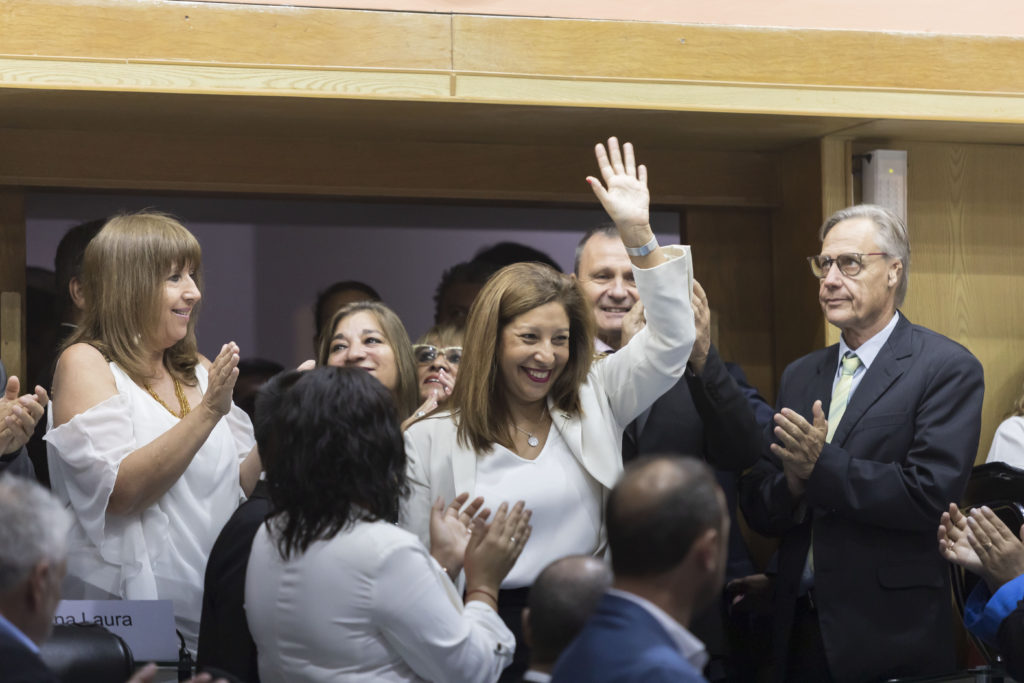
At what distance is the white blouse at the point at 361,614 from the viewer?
8.94 feet

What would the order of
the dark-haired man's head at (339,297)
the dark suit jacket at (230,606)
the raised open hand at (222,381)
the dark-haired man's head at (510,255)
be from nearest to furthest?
the dark suit jacket at (230,606) → the raised open hand at (222,381) → the dark-haired man's head at (339,297) → the dark-haired man's head at (510,255)

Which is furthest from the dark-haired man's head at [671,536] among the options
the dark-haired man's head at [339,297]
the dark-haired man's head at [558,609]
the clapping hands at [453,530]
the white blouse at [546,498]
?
the dark-haired man's head at [339,297]

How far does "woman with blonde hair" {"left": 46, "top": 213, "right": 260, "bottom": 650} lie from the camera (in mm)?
3615

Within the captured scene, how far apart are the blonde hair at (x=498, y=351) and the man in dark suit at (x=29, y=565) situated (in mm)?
1453

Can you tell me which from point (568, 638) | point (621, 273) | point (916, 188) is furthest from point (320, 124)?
point (568, 638)

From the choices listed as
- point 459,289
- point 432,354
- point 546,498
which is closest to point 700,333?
point 546,498

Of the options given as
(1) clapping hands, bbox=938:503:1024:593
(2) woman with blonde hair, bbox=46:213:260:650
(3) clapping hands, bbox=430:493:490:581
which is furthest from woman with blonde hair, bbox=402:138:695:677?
(1) clapping hands, bbox=938:503:1024:593

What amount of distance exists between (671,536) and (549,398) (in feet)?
5.04

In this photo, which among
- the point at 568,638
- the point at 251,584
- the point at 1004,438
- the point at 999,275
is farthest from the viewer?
the point at 999,275

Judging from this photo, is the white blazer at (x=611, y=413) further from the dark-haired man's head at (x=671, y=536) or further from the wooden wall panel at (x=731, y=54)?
the dark-haired man's head at (x=671, y=536)

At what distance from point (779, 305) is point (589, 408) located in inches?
66.0

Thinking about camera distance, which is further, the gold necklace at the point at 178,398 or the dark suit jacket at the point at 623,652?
the gold necklace at the point at 178,398

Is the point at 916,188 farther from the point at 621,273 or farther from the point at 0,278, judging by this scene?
the point at 0,278

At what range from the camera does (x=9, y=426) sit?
351cm
